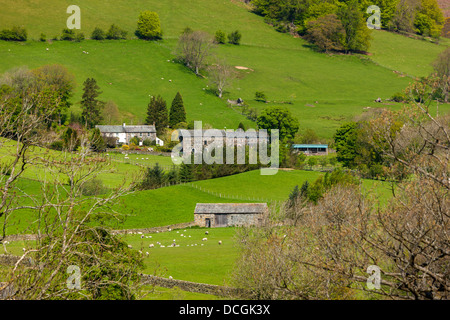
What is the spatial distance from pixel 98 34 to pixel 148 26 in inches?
576

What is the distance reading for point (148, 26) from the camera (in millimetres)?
174250

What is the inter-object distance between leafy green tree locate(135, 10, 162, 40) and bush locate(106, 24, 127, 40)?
514 centimetres

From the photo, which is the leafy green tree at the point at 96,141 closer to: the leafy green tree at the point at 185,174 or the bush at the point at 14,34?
the leafy green tree at the point at 185,174

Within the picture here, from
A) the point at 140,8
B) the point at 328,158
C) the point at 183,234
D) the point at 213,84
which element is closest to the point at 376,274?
the point at 183,234

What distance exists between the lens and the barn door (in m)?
72.7

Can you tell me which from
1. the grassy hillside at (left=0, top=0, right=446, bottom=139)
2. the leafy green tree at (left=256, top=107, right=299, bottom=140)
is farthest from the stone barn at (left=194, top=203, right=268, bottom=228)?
the grassy hillside at (left=0, top=0, right=446, bottom=139)

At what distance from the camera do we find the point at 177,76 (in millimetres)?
155250

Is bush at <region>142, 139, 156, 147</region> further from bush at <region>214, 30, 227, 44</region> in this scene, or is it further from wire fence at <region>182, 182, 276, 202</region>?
bush at <region>214, 30, 227, 44</region>

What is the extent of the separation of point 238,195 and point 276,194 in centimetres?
527

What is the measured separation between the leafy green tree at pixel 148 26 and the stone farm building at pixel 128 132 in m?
57.8

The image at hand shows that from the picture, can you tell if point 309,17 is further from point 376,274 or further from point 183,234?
point 376,274

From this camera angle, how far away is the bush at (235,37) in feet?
598

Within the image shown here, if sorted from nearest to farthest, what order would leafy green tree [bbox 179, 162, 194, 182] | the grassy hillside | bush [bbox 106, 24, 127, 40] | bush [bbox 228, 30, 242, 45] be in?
leafy green tree [bbox 179, 162, 194, 182] → the grassy hillside → bush [bbox 106, 24, 127, 40] → bush [bbox 228, 30, 242, 45]

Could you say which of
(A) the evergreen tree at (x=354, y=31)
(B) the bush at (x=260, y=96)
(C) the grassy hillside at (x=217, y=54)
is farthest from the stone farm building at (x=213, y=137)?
(A) the evergreen tree at (x=354, y=31)
